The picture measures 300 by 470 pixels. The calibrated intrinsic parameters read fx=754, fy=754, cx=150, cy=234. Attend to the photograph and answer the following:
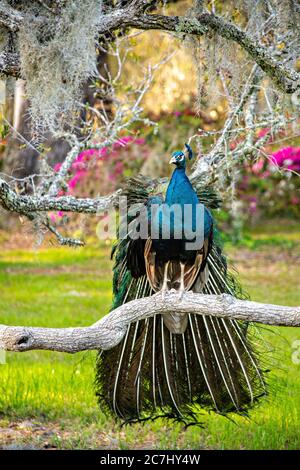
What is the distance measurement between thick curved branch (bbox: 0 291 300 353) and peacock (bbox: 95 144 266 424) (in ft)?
1.13

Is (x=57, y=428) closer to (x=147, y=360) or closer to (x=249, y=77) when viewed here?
(x=147, y=360)

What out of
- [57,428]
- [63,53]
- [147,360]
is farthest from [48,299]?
[63,53]

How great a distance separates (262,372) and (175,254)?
928 millimetres

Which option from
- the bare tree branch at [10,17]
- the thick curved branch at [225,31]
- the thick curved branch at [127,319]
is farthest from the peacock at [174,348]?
the bare tree branch at [10,17]

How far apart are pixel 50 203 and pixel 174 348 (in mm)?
1079

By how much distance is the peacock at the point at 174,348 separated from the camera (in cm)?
408

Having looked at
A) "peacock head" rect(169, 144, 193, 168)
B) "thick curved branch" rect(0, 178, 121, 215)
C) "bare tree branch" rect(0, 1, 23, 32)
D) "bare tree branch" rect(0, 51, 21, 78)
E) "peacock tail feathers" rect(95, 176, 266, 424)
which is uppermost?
"bare tree branch" rect(0, 1, 23, 32)

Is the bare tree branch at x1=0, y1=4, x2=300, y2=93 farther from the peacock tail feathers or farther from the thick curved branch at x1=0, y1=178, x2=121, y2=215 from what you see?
the peacock tail feathers

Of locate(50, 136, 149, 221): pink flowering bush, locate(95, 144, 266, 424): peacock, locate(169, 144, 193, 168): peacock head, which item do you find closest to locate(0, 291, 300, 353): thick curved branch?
locate(95, 144, 266, 424): peacock

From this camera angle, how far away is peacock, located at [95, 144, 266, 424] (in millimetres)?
4078

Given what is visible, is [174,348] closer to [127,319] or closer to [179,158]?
[127,319]

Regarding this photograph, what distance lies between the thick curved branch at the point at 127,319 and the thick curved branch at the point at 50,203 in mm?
729

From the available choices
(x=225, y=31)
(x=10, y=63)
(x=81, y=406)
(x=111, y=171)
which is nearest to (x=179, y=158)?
(x=225, y=31)

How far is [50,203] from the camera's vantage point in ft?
13.4
